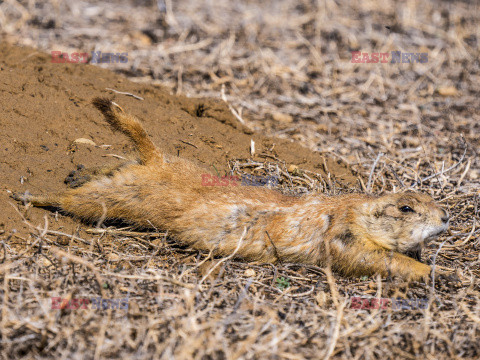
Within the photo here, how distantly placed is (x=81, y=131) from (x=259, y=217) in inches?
83.8

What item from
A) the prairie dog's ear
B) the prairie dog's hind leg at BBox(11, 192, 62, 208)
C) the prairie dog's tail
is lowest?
the prairie dog's hind leg at BBox(11, 192, 62, 208)

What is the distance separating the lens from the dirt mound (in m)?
4.55

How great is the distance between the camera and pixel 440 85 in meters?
8.13

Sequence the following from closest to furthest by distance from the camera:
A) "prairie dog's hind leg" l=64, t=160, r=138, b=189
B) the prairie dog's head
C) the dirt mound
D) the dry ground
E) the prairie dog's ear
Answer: the dry ground, the prairie dog's head, the prairie dog's ear, "prairie dog's hind leg" l=64, t=160, r=138, b=189, the dirt mound

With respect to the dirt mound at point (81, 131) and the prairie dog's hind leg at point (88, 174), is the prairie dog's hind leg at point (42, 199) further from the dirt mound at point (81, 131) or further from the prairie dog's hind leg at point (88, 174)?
the prairie dog's hind leg at point (88, 174)

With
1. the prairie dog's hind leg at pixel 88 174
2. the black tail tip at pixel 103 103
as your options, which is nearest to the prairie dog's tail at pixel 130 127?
the black tail tip at pixel 103 103

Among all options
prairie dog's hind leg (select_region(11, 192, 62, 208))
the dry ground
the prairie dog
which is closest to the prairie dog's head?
the prairie dog

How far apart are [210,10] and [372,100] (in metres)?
3.81

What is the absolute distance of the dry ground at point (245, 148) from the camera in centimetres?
302

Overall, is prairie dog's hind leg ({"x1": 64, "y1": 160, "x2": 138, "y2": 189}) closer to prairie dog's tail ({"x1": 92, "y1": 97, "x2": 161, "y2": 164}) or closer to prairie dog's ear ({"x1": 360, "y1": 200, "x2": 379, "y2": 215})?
prairie dog's tail ({"x1": 92, "y1": 97, "x2": 161, "y2": 164})

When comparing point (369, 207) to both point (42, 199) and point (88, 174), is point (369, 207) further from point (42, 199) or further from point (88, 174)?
point (42, 199)

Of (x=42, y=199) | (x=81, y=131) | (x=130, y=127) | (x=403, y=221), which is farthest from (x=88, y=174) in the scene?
(x=403, y=221)

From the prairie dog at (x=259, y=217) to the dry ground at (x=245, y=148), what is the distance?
0.15 metres

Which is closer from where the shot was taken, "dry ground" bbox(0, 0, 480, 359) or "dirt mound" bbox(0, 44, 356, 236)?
"dry ground" bbox(0, 0, 480, 359)
